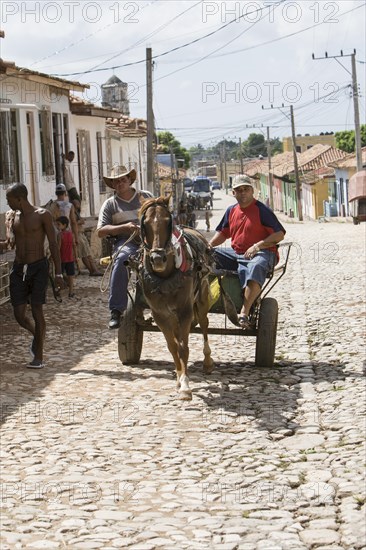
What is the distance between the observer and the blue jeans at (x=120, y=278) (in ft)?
35.1

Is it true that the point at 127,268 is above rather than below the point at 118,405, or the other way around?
above

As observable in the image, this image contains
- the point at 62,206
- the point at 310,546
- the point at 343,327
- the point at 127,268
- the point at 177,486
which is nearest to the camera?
the point at 310,546

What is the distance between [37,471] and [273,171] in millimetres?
77731

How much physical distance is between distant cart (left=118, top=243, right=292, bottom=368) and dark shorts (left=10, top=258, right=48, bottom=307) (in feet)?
2.93

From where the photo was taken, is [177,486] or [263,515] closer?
[263,515]

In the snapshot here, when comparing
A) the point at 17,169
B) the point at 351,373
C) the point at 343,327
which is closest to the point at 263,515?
the point at 351,373

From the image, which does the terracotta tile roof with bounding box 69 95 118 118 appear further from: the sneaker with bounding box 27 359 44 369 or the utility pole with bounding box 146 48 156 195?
the sneaker with bounding box 27 359 44 369

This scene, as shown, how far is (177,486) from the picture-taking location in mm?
7148

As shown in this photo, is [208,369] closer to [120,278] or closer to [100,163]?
[120,278]

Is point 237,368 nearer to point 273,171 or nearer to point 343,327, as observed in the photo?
point 343,327

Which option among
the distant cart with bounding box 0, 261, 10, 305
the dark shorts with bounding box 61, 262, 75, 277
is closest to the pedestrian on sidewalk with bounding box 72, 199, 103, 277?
the dark shorts with bounding box 61, 262, 75, 277

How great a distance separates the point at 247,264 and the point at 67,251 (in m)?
7.37

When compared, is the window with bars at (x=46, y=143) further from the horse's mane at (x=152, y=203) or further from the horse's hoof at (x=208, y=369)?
the horse's mane at (x=152, y=203)

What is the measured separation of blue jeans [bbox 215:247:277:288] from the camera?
416 inches
